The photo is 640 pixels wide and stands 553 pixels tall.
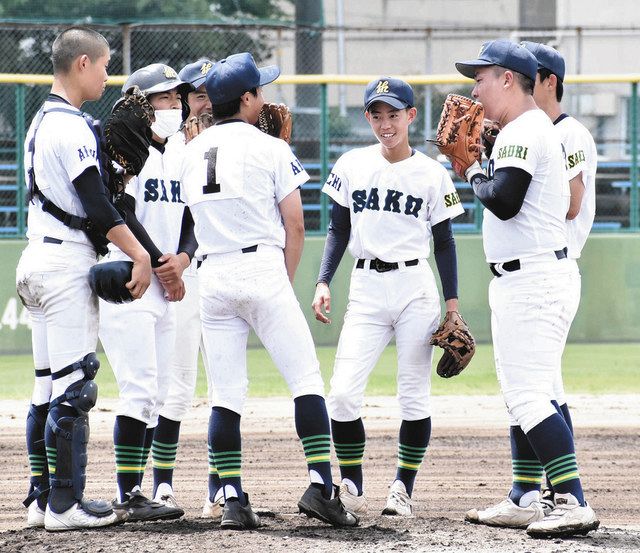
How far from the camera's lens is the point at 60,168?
4738 mm

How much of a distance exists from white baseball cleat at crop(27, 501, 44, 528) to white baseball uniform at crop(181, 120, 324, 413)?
0.92m

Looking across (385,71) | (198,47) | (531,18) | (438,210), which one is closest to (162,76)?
(438,210)

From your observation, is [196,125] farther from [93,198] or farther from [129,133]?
[93,198]

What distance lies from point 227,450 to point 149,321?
0.69 m

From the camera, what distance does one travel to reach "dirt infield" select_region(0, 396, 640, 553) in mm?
4605

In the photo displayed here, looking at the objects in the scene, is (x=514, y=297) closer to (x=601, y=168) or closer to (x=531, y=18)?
(x=601, y=168)

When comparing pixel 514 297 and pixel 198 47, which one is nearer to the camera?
pixel 514 297

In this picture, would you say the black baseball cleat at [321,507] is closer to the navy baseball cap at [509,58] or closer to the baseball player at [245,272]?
the baseball player at [245,272]

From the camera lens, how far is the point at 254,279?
489 centimetres

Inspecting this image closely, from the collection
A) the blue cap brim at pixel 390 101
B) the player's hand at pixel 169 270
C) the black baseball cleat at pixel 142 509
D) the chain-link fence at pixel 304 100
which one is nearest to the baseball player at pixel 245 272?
the player's hand at pixel 169 270

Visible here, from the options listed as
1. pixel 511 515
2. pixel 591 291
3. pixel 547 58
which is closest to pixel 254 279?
pixel 511 515

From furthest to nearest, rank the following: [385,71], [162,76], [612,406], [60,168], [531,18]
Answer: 1. [531,18]
2. [385,71]
3. [612,406]
4. [162,76]
5. [60,168]

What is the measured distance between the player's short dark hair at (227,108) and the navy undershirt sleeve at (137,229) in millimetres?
570

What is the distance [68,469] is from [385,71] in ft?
39.6
